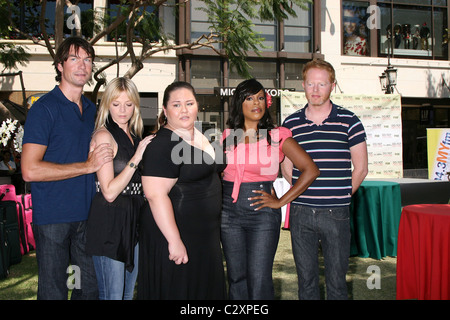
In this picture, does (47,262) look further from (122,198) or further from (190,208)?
(190,208)

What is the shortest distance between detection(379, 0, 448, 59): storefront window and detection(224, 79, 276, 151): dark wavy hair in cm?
1785

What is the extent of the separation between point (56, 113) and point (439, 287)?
350cm

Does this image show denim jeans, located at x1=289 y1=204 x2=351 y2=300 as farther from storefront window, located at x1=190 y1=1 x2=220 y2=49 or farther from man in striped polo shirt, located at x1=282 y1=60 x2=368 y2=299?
storefront window, located at x1=190 y1=1 x2=220 y2=49

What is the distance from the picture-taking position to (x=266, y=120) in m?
2.98

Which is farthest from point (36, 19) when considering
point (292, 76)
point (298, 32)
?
point (298, 32)

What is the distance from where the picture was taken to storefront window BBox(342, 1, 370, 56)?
59.7ft

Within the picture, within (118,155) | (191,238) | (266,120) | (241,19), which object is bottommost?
(191,238)

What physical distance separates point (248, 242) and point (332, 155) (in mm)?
893

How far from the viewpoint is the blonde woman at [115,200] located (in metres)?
2.46

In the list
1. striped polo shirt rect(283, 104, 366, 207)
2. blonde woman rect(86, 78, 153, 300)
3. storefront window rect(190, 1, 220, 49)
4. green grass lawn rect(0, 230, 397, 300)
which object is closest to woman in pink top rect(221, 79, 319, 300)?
striped polo shirt rect(283, 104, 366, 207)

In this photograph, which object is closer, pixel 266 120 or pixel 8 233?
pixel 266 120

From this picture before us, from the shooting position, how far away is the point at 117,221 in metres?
2.53
